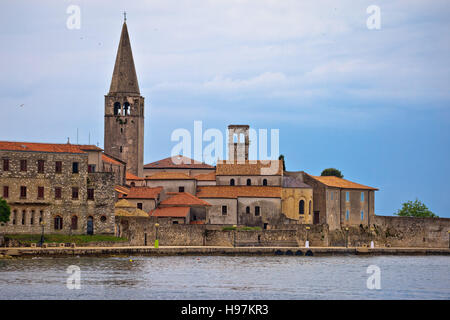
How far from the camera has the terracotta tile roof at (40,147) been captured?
236 ft

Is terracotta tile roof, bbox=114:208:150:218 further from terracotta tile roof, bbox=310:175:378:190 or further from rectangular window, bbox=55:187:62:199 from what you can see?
terracotta tile roof, bbox=310:175:378:190

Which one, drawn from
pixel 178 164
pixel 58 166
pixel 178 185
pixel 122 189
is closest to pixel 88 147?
pixel 122 189

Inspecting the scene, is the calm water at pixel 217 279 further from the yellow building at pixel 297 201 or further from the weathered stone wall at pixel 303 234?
the yellow building at pixel 297 201

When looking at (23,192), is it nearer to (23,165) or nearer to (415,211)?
(23,165)

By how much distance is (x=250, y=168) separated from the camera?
303 ft

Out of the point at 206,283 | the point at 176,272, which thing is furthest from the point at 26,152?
the point at 206,283

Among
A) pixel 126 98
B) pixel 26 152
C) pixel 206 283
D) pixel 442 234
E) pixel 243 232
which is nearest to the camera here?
pixel 206 283

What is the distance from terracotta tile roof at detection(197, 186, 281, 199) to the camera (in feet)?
291

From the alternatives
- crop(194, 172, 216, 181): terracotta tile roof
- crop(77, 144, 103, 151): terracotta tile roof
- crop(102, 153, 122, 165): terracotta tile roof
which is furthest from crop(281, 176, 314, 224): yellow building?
crop(77, 144, 103, 151): terracotta tile roof

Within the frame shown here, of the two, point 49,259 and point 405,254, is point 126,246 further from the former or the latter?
point 405,254

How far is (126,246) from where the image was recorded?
7519cm

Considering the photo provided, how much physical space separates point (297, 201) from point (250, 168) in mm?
5755
